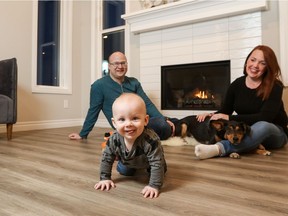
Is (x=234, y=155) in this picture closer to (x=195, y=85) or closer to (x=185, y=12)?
(x=195, y=85)

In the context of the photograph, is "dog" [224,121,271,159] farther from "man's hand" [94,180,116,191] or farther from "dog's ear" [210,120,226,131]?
"man's hand" [94,180,116,191]

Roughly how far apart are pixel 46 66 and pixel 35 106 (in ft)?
2.34

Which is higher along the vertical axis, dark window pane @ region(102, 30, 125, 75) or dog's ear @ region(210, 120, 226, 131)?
dark window pane @ region(102, 30, 125, 75)

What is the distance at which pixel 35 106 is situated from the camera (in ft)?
11.7

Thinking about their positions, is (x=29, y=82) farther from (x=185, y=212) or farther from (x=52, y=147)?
(x=185, y=212)

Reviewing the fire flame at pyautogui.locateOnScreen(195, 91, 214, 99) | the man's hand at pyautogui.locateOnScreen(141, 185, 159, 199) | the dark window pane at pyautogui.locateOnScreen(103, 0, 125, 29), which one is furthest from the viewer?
the dark window pane at pyautogui.locateOnScreen(103, 0, 125, 29)

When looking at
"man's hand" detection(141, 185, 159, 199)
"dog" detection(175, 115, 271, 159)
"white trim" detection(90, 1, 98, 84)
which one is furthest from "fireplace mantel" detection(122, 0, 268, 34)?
"man's hand" detection(141, 185, 159, 199)

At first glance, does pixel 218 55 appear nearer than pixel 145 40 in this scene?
Yes

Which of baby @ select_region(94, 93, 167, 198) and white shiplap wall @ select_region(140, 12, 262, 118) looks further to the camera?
white shiplap wall @ select_region(140, 12, 262, 118)

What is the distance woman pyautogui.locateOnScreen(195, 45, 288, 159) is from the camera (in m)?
1.72

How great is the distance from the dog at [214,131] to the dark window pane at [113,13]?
2.16 metres

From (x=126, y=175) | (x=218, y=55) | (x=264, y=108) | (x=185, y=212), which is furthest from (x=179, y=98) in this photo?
(x=185, y=212)

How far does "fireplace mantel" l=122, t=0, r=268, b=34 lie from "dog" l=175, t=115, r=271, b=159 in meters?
1.26

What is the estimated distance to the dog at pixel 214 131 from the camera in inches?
66.1
